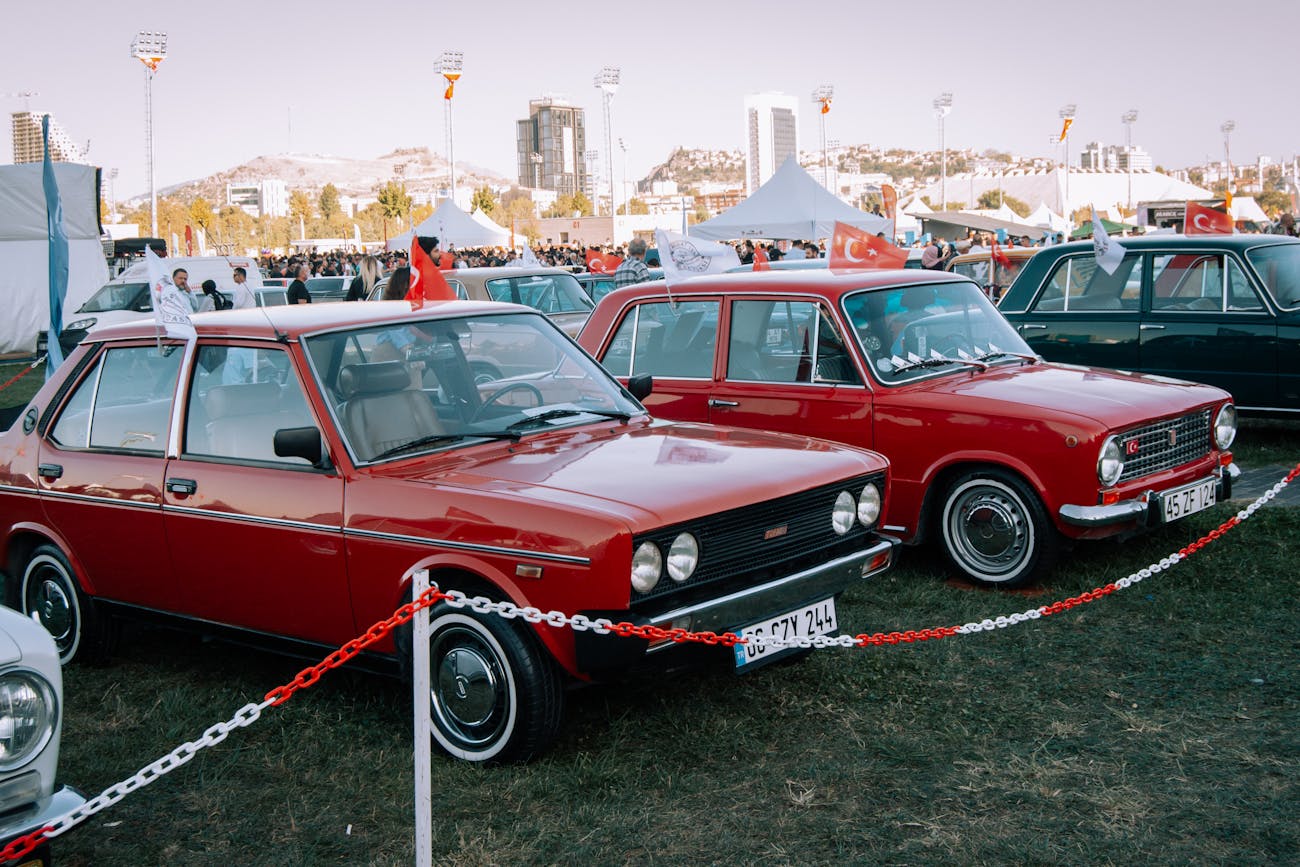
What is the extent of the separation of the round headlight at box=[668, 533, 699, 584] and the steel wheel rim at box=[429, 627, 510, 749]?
0.69 metres

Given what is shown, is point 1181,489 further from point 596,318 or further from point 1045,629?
point 596,318

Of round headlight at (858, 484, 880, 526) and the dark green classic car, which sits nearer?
round headlight at (858, 484, 880, 526)

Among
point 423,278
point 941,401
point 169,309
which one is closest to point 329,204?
point 423,278

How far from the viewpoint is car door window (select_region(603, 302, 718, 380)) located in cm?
755

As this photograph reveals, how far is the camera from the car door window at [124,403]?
5.53 m

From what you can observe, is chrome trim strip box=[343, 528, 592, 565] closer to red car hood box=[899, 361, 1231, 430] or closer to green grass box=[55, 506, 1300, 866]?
green grass box=[55, 506, 1300, 866]

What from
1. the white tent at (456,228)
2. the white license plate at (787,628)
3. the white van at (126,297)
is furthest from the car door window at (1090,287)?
the white tent at (456,228)

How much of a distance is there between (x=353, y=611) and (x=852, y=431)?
3169mm

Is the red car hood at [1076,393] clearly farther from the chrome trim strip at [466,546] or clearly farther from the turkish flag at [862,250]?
the chrome trim strip at [466,546]

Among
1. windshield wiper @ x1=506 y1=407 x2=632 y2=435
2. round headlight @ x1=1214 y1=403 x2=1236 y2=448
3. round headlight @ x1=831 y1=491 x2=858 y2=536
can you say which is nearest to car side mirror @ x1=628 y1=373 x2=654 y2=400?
windshield wiper @ x1=506 y1=407 x2=632 y2=435

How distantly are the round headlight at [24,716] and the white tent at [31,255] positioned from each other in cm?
2395

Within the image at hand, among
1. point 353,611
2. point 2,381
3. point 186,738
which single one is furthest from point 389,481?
point 2,381

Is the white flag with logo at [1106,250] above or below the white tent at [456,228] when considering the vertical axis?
below

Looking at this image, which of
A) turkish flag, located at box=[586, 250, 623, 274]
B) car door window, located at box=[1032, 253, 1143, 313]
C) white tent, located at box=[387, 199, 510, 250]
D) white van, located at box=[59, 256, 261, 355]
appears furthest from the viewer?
white tent, located at box=[387, 199, 510, 250]
